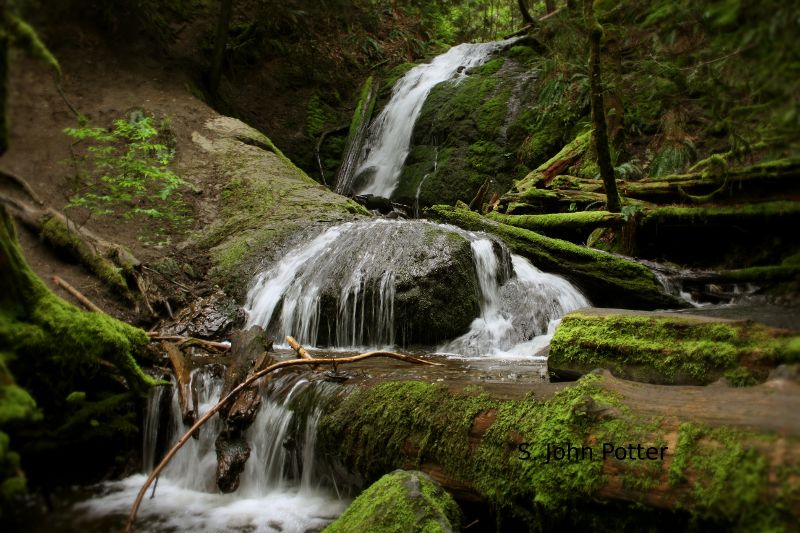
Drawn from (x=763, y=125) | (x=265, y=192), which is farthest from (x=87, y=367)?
(x=265, y=192)

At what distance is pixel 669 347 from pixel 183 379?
3.65 m

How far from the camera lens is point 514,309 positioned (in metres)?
6.97

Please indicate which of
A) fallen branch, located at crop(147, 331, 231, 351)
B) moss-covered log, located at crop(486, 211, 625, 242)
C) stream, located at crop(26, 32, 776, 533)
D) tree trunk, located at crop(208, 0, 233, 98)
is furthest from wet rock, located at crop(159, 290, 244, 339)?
tree trunk, located at crop(208, 0, 233, 98)

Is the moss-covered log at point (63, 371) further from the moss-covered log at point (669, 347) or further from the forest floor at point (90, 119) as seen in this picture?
the moss-covered log at point (669, 347)

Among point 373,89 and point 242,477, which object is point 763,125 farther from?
point 373,89

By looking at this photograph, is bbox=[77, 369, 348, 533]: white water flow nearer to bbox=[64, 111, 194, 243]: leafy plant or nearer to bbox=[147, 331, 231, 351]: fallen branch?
bbox=[147, 331, 231, 351]: fallen branch

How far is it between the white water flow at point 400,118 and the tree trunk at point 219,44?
425 centimetres

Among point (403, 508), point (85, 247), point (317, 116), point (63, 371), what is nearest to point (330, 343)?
point (85, 247)

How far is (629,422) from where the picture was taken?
232cm

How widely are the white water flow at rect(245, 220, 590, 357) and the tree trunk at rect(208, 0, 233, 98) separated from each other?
745 centimetres

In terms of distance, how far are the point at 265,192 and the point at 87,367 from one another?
6137 millimetres

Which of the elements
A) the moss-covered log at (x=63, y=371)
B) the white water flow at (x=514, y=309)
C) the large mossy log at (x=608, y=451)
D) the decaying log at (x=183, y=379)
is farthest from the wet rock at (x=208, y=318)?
the large mossy log at (x=608, y=451)

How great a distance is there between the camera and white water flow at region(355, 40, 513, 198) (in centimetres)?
1412

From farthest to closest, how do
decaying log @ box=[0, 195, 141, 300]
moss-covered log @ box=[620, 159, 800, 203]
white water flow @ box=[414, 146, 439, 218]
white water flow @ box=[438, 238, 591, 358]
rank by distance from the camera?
white water flow @ box=[414, 146, 439, 218]
white water flow @ box=[438, 238, 591, 358]
decaying log @ box=[0, 195, 141, 300]
moss-covered log @ box=[620, 159, 800, 203]
